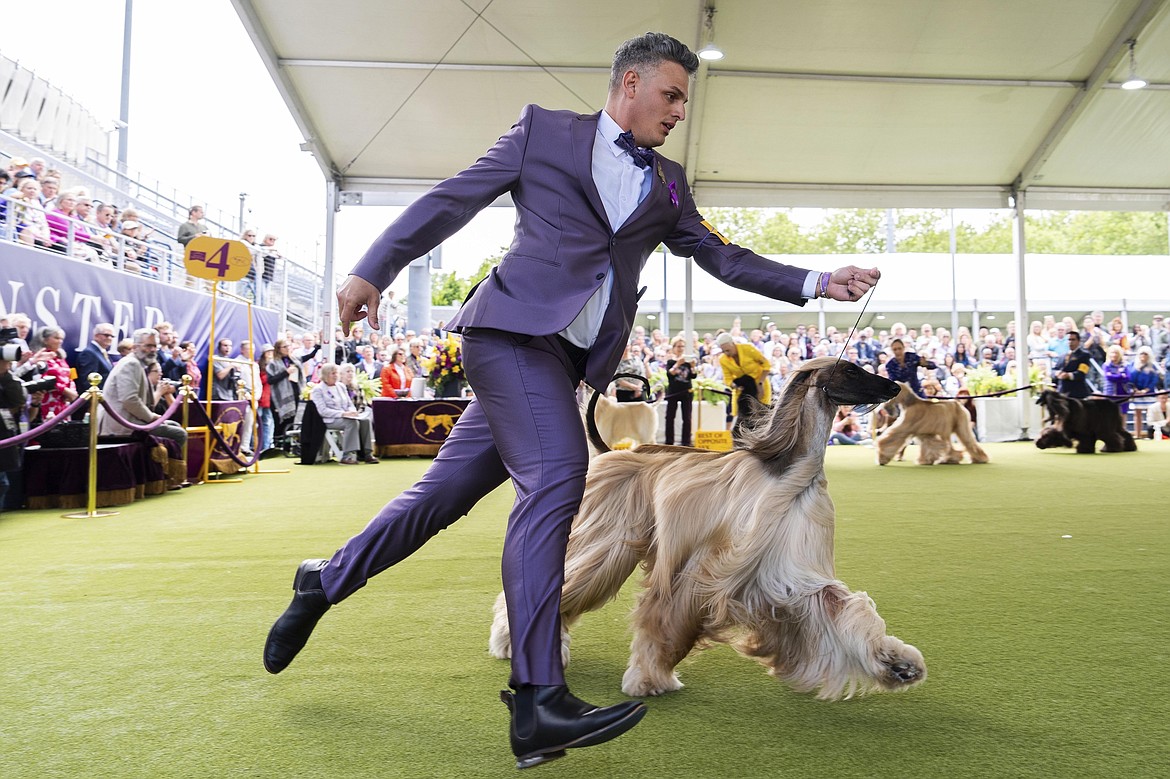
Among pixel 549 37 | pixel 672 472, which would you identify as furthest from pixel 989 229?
pixel 672 472

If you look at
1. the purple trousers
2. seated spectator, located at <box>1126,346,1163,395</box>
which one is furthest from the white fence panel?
seated spectator, located at <box>1126,346,1163,395</box>

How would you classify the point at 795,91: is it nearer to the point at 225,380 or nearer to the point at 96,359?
the point at 225,380

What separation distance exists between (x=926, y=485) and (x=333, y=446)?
738cm

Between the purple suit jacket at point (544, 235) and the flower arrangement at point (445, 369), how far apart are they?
10034mm

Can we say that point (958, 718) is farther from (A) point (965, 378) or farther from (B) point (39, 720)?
(A) point (965, 378)

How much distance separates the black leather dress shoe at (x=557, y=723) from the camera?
5.13ft

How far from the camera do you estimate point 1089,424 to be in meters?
11.6

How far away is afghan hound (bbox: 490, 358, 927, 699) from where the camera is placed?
216 cm

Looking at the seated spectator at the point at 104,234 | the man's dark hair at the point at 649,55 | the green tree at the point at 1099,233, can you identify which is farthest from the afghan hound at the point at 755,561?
the green tree at the point at 1099,233

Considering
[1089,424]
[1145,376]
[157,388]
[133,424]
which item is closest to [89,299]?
[157,388]

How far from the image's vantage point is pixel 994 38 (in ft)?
33.3

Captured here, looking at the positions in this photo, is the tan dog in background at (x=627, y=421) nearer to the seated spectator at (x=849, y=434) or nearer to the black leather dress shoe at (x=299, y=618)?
the seated spectator at (x=849, y=434)

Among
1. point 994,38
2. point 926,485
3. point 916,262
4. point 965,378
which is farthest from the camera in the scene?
point 916,262

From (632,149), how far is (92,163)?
55.0 ft
